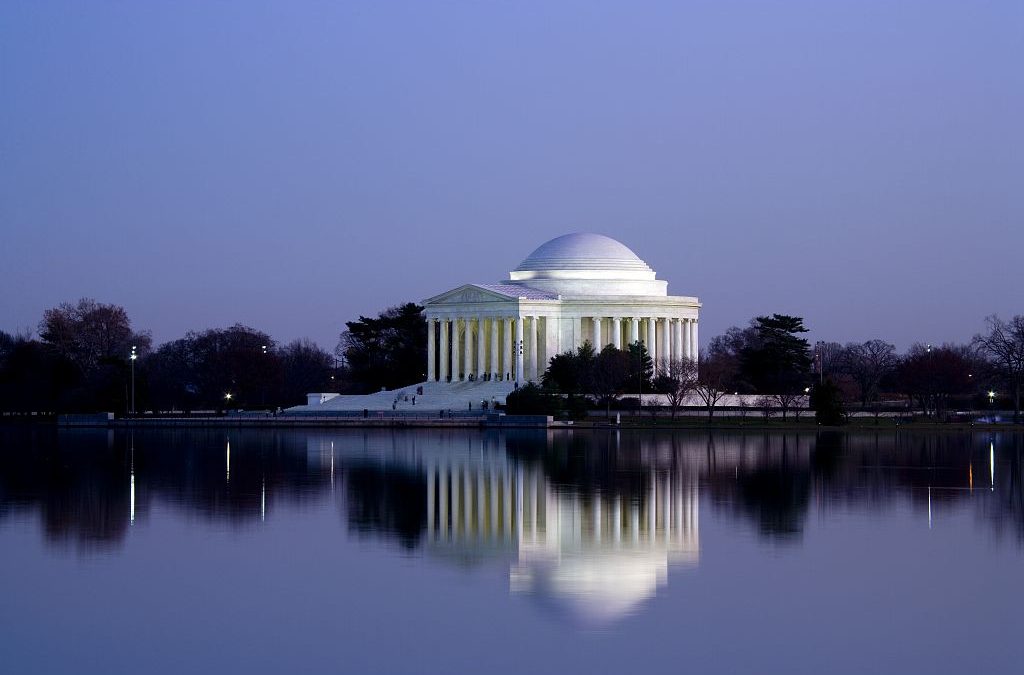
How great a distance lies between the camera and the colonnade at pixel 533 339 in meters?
118

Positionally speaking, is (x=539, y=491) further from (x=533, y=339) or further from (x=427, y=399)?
(x=533, y=339)

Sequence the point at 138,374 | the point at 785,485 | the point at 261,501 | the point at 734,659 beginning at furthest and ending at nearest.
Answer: the point at 138,374
the point at 785,485
the point at 261,501
the point at 734,659

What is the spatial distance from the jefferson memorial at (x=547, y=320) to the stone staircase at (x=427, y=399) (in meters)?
0.35

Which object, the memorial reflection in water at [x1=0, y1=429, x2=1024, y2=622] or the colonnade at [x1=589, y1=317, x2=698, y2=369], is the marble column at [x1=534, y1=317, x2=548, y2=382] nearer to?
the colonnade at [x1=589, y1=317, x2=698, y2=369]

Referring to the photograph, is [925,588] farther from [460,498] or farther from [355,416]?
[355,416]

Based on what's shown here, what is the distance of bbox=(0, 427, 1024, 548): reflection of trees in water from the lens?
33.5 metres

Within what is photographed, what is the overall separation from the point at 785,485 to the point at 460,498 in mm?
9333

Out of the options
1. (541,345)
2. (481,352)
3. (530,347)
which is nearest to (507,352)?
(530,347)

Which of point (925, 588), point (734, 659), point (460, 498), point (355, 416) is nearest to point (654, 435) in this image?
point (355, 416)

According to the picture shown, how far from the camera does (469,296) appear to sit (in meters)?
120

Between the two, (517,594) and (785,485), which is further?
(785,485)

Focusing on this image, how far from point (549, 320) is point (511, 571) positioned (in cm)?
9636

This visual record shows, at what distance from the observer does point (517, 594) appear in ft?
71.9

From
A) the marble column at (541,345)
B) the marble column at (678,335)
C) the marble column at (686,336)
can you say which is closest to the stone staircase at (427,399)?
the marble column at (541,345)
